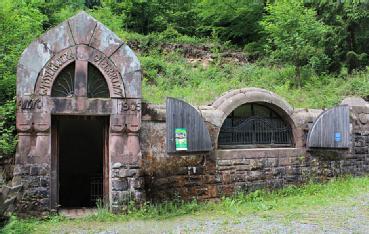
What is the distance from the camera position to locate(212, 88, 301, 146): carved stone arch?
9938 millimetres

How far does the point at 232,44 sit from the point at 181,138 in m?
14.7

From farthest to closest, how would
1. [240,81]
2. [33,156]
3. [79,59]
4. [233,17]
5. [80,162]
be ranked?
[233,17] → [240,81] → [80,162] → [79,59] → [33,156]

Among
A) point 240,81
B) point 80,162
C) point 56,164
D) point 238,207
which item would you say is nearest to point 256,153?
point 238,207

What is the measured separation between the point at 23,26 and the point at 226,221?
6.64 m

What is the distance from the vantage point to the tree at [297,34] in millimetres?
16516

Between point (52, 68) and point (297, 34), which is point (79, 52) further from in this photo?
point (297, 34)

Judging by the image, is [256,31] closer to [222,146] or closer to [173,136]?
[222,146]

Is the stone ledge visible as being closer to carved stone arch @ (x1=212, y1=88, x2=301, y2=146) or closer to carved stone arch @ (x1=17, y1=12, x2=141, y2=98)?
carved stone arch @ (x1=212, y1=88, x2=301, y2=146)

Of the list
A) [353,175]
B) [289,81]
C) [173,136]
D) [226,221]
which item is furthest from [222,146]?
[289,81]

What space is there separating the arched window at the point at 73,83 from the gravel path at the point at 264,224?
2.54m

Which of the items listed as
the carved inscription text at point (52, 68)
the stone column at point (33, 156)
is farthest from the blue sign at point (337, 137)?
the stone column at point (33, 156)

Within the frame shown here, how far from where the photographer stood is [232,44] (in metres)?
22.7

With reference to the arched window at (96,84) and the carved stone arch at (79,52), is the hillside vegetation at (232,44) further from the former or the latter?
the arched window at (96,84)

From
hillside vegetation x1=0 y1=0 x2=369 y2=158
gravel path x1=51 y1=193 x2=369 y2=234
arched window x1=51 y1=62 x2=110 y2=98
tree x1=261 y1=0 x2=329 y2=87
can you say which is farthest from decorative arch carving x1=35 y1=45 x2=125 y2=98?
tree x1=261 y1=0 x2=329 y2=87
